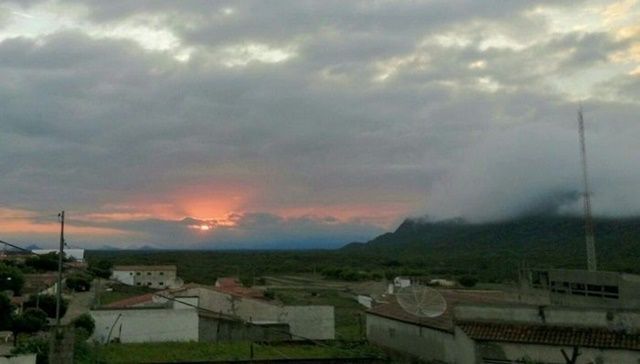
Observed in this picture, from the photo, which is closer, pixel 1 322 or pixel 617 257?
pixel 1 322

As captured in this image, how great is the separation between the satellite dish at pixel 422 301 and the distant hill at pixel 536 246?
62219mm

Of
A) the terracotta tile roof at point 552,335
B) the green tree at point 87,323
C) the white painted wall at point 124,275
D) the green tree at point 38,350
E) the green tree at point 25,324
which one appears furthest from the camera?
the white painted wall at point 124,275

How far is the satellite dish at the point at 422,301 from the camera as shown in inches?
951

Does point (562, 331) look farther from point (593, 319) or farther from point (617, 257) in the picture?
point (617, 257)

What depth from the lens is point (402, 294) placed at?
80.9 ft

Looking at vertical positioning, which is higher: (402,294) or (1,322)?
(402,294)

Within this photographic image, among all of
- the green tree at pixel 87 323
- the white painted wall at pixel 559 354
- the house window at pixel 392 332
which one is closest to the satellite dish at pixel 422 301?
the white painted wall at pixel 559 354

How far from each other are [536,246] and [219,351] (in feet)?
442

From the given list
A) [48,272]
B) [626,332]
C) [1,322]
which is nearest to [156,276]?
[48,272]

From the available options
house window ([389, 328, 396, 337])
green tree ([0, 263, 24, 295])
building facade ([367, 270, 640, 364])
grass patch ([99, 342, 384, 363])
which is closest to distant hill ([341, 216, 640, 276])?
house window ([389, 328, 396, 337])

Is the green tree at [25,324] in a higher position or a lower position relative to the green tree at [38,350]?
lower

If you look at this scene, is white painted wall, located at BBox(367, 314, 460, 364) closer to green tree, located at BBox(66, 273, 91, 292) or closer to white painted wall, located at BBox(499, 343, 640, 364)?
white painted wall, located at BBox(499, 343, 640, 364)

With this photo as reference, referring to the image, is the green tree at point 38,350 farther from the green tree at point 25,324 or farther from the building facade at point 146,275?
the building facade at point 146,275

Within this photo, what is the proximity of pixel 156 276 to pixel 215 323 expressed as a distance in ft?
213
